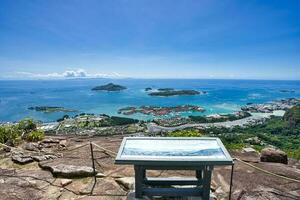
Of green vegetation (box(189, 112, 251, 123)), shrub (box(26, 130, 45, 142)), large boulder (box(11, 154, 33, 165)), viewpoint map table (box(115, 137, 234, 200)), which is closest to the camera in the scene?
viewpoint map table (box(115, 137, 234, 200))

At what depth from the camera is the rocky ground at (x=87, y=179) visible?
3.54m

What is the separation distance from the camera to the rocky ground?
354 cm

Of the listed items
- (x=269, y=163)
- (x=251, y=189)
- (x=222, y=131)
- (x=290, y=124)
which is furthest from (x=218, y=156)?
(x=290, y=124)

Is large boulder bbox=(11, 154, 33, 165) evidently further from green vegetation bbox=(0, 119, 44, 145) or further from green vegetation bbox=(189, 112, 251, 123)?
green vegetation bbox=(189, 112, 251, 123)

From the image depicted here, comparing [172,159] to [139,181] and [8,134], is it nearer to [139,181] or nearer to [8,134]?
[139,181]

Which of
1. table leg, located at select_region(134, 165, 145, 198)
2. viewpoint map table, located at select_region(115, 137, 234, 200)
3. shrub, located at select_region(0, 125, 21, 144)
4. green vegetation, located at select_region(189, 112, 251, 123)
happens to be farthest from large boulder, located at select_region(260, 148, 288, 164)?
green vegetation, located at select_region(189, 112, 251, 123)

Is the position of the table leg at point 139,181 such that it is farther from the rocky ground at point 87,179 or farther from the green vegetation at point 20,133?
the green vegetation at point 20,133

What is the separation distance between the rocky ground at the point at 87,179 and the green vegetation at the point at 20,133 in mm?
917

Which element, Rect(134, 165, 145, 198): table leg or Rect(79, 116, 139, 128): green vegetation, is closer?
Rect(134, 165, 145, 198): table leg

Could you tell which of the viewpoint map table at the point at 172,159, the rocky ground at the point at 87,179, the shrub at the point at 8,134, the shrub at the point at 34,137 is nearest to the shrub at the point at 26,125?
the shrub at the point at 8,134

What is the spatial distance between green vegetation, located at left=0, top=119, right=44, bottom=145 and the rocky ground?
36.1 inches

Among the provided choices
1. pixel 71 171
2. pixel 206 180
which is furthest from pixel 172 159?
pixel 71 171

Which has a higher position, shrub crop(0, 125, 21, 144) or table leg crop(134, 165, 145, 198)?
table leg crop(134, 165, 145, 198)

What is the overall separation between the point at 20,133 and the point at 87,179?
139 inches
